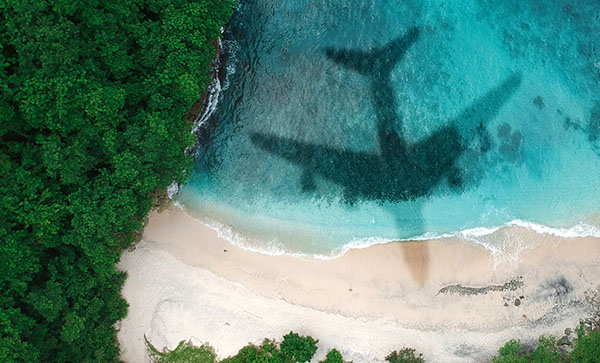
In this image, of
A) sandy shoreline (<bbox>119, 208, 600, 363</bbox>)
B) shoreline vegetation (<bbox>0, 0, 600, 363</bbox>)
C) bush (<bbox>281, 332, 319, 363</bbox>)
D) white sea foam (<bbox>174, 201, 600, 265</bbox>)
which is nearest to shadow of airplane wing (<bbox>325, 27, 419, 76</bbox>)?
shoreline vegetation (<bbox>0, 0, 600, 363</bbox>)

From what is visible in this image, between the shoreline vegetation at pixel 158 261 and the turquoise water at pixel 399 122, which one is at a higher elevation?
the turquoise water at pixel 399 122

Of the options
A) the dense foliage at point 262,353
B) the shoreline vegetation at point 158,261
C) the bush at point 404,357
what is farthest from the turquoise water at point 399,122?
the bush at point 404,357

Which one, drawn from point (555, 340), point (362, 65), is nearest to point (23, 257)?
point (362, 65)

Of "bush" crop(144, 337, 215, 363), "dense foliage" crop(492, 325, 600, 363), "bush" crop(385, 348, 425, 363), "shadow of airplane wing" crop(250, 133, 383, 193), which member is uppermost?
"shadow of airplane wing" crop(250, 133, 383, 193)

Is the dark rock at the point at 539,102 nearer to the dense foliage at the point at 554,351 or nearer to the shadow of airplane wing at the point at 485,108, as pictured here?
the shadow of airplane wing at the point at 485,108

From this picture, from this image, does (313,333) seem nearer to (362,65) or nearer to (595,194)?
(362,65)

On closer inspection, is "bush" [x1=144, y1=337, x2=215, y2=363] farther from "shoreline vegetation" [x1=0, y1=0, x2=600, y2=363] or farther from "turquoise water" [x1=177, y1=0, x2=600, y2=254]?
"turquoise water" [x1=177, y1=0, x2=600, y2=254]
